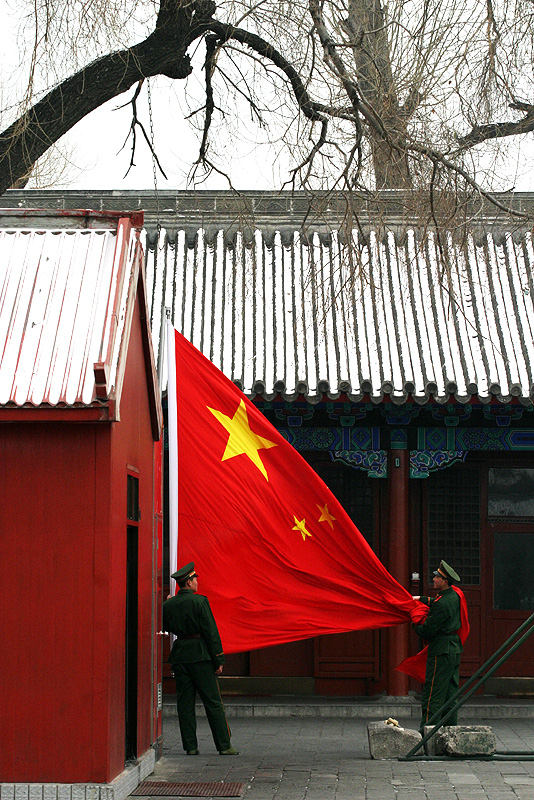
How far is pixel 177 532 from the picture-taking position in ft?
26.6

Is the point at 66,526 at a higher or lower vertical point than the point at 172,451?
lower

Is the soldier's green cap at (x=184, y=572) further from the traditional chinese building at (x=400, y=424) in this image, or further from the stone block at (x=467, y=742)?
the traditional chinese building at (x=400, y=424)

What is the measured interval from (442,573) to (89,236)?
4.11 metres

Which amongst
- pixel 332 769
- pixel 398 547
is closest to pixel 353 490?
pixel 398 547

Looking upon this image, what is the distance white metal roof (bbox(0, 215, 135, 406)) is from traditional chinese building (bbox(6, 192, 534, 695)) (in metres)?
3.57

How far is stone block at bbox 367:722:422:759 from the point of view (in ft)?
28.2

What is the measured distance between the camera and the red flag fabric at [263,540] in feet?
26.9

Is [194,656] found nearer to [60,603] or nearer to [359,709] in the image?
[60,603]

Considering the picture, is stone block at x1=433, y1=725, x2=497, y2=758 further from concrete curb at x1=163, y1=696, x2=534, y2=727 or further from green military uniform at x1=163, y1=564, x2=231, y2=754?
concrete curb at x1=163, y1=696, x2=534, y2=727

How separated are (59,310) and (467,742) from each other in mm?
4503

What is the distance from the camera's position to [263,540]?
8.20 m

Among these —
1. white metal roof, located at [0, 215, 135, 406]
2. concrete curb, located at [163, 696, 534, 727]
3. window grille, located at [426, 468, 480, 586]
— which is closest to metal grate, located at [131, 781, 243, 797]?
white metal roof, located at [0, 215, 135, 406]

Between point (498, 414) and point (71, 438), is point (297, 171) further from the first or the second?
point (498, 414)

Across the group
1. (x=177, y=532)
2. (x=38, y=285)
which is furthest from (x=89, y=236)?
(x=177, y=532)
